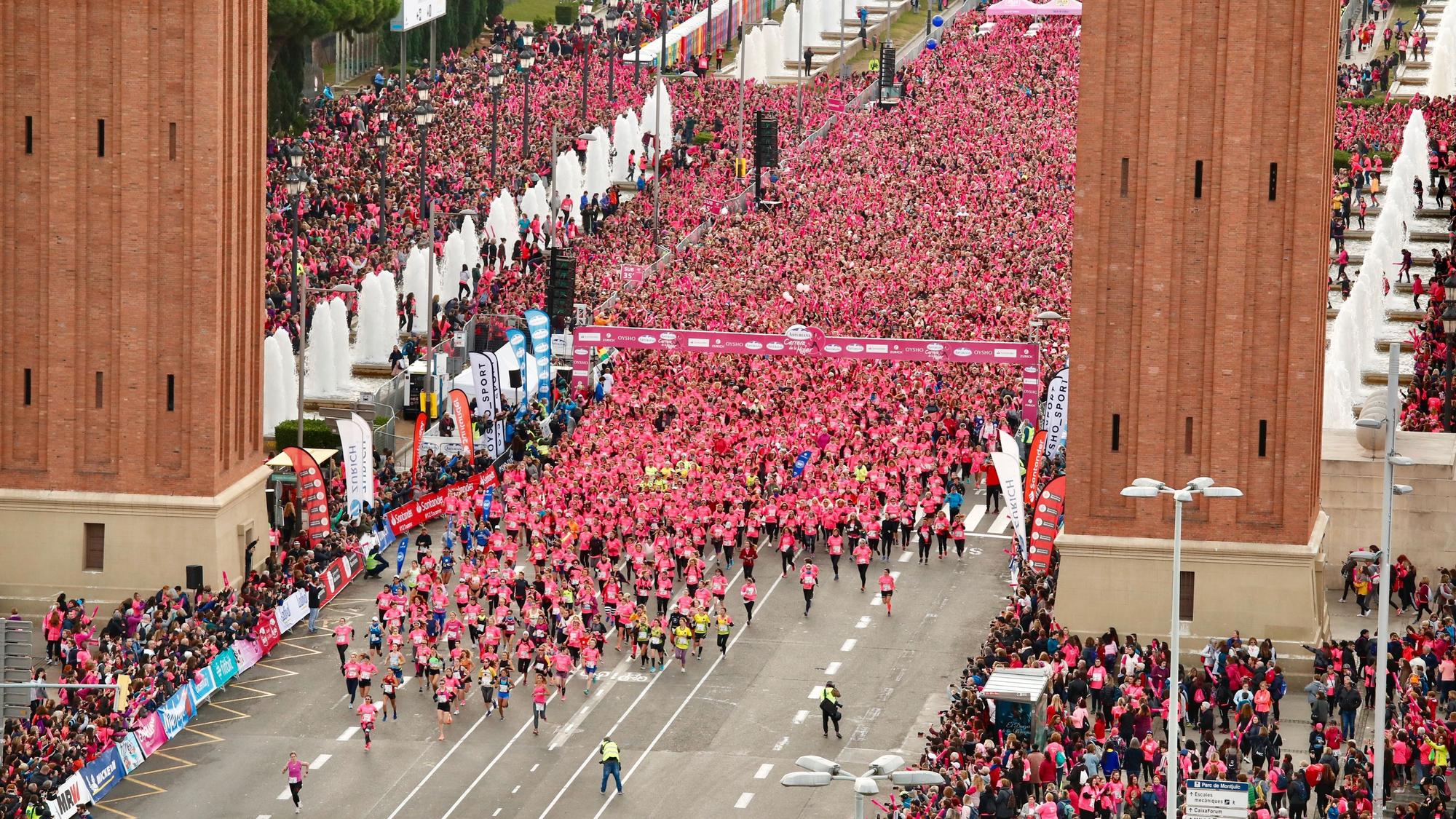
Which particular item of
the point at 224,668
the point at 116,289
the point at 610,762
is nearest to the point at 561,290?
the point at 116,289

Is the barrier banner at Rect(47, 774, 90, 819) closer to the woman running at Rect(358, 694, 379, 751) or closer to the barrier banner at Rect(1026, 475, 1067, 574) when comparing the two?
the woman running at Rect(358, 694, 379, 751)

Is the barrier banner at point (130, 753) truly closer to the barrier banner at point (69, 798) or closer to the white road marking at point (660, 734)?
the barrier banner at point (69, 798)

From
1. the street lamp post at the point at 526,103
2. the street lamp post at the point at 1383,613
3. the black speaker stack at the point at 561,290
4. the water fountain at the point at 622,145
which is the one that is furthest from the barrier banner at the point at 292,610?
the water fountain at the point at 622,145

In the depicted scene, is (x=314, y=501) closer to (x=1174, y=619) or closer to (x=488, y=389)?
(x=488, y=389)

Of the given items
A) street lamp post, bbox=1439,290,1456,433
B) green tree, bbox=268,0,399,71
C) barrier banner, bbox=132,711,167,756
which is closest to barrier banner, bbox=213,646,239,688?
barrier banner, bbox=132,711,167,756

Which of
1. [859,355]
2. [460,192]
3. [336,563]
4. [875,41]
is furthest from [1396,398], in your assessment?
[875,41]
